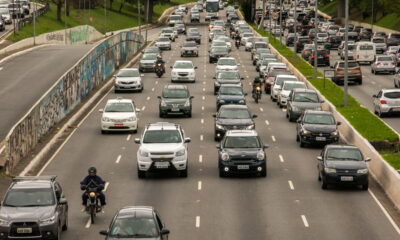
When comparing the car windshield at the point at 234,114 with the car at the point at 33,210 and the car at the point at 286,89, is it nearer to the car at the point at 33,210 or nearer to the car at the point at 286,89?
the car at the point at 286,89

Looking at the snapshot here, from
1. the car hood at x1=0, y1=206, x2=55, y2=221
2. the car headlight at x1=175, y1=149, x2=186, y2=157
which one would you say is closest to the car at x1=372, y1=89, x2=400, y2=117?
the car headlight at x1=175, y1=149, x2=186, y2=157

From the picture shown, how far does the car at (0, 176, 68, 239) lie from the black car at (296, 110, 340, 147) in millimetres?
17788

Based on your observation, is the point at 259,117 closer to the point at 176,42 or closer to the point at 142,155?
the point at 142,155

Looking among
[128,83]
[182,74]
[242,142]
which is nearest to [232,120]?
[242,142]

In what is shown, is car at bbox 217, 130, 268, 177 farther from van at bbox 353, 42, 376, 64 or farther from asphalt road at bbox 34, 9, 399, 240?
van at bbox 353, 42, 376, 64

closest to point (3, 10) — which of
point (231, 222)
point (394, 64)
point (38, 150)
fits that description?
point (394, 64)

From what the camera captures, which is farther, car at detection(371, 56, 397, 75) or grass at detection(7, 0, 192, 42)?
grass at detection(7, 0, 192, 42)

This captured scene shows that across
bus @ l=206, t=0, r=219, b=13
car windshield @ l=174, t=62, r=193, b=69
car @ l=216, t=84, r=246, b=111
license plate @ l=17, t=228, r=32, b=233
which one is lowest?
bus @ l=206, t=0, r=219, b=13

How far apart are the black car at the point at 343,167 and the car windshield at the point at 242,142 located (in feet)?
9.55

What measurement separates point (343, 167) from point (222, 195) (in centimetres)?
395

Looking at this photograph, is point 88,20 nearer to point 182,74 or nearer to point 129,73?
point 182,74

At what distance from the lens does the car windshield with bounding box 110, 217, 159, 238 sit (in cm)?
2153

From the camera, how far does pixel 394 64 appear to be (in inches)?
3140

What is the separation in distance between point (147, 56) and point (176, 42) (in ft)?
131
